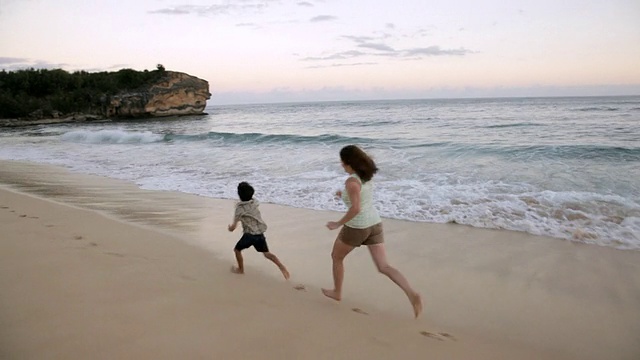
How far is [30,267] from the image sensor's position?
152 inches

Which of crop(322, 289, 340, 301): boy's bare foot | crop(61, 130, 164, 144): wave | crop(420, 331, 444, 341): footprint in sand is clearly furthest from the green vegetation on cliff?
crop(420, 331, 444, 341): footprint in sand

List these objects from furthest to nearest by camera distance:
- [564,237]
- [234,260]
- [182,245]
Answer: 1. [564,237]
2. [182,245]
3. [234,260]

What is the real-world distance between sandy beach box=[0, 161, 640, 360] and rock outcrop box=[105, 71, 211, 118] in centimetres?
5551

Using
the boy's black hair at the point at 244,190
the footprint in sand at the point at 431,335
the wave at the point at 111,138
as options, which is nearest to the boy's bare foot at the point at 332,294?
the footprint in sand at the point at 431,335

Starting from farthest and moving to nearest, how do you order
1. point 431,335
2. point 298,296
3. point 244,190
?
point 244,190 → point 298,296 → point 431,335

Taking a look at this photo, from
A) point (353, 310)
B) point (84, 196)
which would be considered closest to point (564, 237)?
point (353, 310)

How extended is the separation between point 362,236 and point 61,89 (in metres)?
66.1

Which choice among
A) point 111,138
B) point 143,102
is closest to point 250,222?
point 111,138

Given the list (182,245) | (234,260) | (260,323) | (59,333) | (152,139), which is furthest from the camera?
(152,139)

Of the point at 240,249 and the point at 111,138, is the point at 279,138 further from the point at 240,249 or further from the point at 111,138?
the point at 240,249

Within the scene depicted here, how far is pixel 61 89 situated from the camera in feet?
183

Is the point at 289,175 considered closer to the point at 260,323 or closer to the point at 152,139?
the point at 260,323

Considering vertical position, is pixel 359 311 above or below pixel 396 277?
below

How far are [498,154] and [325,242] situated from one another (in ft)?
31.3
